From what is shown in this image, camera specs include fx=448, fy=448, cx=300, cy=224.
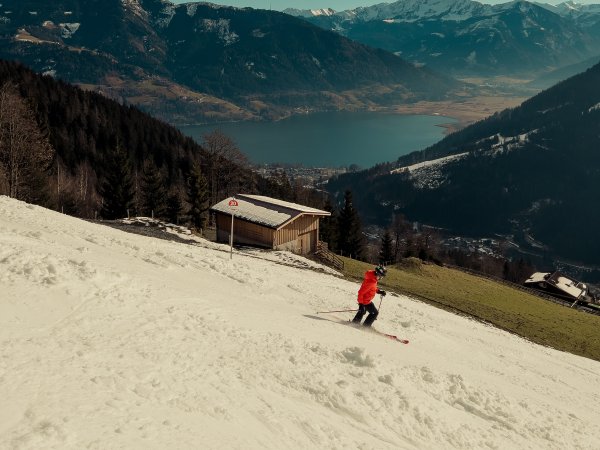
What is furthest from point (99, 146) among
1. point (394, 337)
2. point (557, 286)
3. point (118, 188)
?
point (394, 337)

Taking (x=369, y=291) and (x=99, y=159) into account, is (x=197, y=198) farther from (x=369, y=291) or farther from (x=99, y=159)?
(x=369, y=291)

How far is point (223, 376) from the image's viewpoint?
10.9 metres

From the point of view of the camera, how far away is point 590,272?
187 m

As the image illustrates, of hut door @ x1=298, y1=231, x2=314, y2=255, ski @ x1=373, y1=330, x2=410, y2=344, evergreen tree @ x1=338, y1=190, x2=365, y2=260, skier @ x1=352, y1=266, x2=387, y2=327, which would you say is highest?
skier @ x1=352, y1=266, x2=387, y2=327

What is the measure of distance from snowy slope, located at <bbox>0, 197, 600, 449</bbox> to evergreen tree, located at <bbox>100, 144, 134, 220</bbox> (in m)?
48.3

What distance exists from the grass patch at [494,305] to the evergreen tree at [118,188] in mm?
35172

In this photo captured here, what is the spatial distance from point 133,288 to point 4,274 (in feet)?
12.5

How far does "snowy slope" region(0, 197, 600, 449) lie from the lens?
342 inches

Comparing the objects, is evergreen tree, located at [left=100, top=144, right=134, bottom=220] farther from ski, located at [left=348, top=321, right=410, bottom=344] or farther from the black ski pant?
ski, located at [left=348, top=321, right=410, bottom=344]

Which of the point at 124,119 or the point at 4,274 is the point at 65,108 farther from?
the point at 4,274

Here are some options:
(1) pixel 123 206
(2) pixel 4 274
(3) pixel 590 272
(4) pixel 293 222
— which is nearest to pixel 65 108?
(1) pixel 123 206

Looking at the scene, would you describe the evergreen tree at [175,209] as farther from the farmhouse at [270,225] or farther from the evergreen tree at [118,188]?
the farmhouse at [270,225]

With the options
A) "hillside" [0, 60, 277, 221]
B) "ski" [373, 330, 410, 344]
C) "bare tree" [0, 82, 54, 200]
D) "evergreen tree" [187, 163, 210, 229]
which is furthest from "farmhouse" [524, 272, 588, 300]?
"bare tree" [0, 82, 54, 200]

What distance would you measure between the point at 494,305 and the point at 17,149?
51.4 meters
